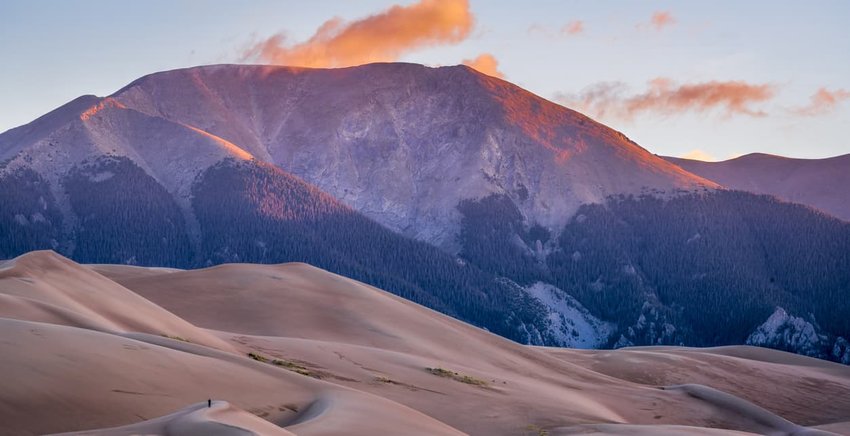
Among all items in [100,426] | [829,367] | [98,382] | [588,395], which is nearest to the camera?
[100,426]

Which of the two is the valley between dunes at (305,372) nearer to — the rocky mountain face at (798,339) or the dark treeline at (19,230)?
the rocky mountain face at (798,339)

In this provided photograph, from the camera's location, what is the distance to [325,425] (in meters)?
20.7

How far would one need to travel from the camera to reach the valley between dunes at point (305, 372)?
61.7ft

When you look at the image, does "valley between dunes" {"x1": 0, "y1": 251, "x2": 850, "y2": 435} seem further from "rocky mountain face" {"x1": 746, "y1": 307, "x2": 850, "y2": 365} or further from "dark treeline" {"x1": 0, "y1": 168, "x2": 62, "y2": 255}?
"dark treeline" {"x1": 0, "y1": 168, "x2": 62, "y2": 255}

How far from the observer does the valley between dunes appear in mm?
18812

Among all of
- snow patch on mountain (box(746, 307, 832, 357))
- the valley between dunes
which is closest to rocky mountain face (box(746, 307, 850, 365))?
snow patch on mountain (box(746, 307, 832, 357))

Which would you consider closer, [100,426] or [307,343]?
[100,426]

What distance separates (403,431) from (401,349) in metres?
29.4

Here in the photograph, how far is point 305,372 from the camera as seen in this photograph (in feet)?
107

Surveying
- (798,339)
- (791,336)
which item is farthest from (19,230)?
(798,339)

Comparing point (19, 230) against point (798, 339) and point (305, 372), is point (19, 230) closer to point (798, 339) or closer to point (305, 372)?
point (798, 339)

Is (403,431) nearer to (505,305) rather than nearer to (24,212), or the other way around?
(505,305)

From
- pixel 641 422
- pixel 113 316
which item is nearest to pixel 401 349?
pixel 641 422

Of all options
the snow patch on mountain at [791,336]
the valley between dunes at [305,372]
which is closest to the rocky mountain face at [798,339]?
the snow patch on mountain at [791,336]
